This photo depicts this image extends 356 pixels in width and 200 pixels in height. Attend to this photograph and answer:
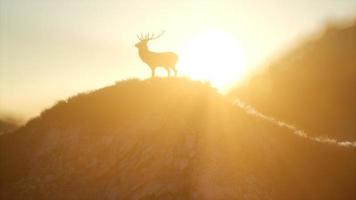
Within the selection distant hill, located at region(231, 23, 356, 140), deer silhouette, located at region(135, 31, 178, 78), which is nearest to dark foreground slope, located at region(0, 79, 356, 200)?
deer silhouette, located at region(135, 31, 178, 78)

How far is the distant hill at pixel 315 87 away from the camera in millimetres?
89625

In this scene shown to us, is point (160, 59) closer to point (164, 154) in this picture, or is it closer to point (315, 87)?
point (164, 154)

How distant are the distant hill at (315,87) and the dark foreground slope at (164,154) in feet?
184

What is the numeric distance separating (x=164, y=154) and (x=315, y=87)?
74.5 meters

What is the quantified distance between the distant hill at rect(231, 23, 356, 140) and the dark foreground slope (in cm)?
5605

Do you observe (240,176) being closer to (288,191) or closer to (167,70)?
(288,191)

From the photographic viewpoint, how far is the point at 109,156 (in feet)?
102

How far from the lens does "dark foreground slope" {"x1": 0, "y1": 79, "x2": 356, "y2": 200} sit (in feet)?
91.6

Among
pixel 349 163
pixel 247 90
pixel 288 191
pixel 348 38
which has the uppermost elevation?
pixel 348 38

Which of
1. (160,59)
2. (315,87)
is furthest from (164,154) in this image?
(315,87)

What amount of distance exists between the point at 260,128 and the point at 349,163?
5700 millimetres

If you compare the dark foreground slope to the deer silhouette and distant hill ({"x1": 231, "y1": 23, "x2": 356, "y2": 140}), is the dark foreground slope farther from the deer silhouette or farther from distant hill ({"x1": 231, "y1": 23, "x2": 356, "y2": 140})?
distant hill ({"x1": 231, "y1": 23, "x2": 356, "y2": 140})

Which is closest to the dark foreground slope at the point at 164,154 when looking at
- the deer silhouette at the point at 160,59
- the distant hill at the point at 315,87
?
the deer silhouette at the point at 160,59

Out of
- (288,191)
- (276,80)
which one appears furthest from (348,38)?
(288,191)
